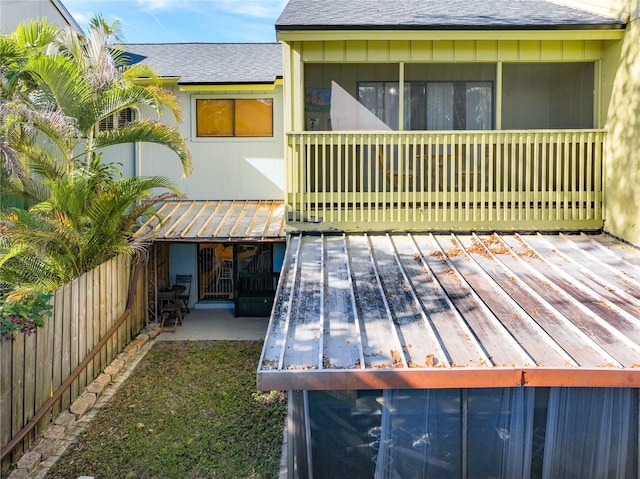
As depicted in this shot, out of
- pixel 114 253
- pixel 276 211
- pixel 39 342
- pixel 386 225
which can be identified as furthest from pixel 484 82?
pixel 39 342

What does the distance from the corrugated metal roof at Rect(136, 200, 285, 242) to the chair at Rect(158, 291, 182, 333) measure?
170 centimetres

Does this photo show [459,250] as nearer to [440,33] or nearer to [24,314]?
[440,33]

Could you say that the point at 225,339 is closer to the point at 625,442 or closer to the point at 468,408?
the point at 468,408

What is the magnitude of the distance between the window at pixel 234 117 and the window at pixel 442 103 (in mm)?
3213

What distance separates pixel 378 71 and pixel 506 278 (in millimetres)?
5475

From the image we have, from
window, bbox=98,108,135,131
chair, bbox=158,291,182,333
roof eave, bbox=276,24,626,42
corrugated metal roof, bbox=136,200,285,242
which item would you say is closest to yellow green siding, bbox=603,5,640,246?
roof eave, bbox=276,24,626,42

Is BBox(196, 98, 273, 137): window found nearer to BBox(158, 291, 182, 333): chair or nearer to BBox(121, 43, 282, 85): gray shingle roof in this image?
BBox(121, 43, 282, 85): gray shingle roof

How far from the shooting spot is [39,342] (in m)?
6.70

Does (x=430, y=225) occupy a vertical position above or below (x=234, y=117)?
below

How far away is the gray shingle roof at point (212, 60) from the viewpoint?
40.9 ft

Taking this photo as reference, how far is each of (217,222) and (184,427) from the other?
5.01m

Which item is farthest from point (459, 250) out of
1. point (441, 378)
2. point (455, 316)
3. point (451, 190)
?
point (441, 378)

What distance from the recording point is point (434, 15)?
9016 millimetres

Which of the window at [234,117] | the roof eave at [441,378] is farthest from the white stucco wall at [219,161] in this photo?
the roof eave at [441,378]
